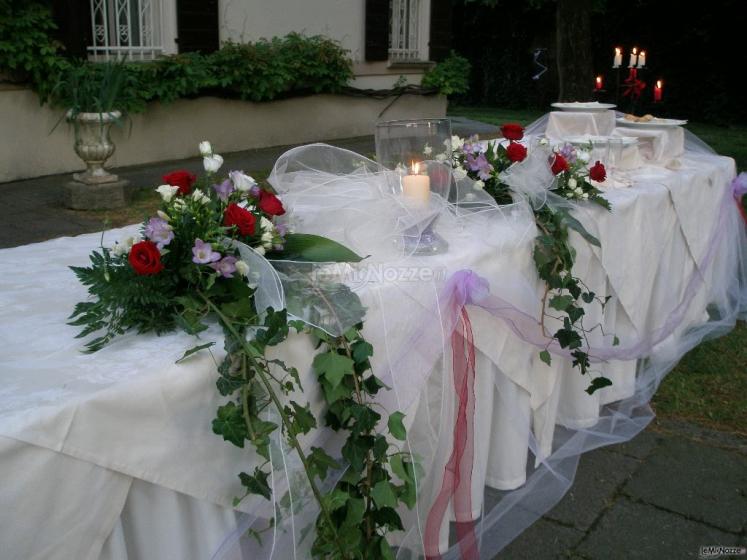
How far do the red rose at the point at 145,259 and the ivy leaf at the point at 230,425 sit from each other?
282 millimetres

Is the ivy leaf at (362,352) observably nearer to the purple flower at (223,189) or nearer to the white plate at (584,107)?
the purple flower at (223,189)

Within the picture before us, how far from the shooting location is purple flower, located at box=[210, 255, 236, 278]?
146cm

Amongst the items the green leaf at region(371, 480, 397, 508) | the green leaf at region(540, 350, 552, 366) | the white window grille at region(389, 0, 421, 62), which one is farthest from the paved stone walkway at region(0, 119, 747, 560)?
the white window grille at region(389, 0, 421, 62)

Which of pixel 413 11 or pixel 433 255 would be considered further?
pixel 413 11

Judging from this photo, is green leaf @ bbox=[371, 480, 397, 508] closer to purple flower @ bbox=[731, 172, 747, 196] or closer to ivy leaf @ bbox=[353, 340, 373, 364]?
ivy leaf @ bbox=[353, 340, 373, 364]

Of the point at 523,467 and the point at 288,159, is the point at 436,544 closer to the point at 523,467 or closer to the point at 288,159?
the point at 523,467

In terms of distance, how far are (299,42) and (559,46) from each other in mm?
3833

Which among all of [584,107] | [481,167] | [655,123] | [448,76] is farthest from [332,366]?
[448,76]

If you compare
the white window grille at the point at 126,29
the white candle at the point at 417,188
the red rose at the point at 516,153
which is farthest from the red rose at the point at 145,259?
the white window grille at the point at 126,29

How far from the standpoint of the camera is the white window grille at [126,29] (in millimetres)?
7359

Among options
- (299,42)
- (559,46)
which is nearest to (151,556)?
(299,42)

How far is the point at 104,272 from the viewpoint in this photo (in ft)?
4.82

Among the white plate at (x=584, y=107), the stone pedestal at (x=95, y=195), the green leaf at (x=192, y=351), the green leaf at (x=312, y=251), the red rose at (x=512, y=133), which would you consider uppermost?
the white plate at (x=584, y=107)

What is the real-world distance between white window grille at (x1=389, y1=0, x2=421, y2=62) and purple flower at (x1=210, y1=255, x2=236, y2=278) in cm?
968
